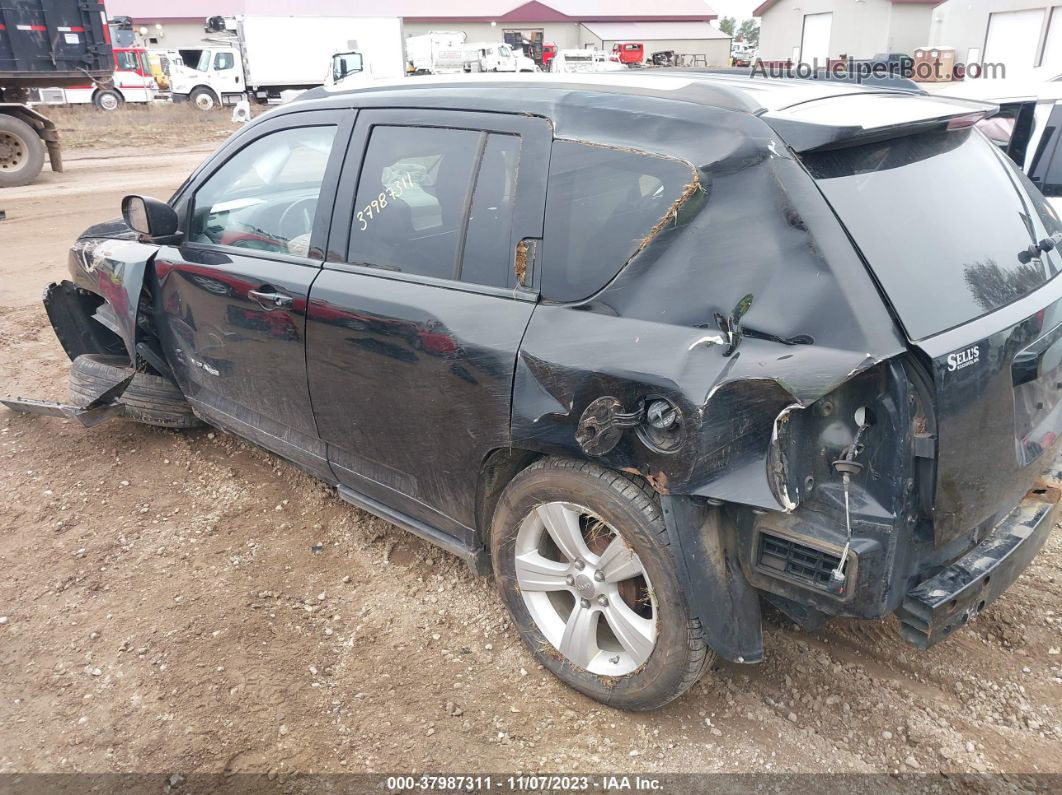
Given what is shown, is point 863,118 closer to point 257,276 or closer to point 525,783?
point 525,783

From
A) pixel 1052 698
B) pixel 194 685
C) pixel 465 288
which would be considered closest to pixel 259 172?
pixel 465 288

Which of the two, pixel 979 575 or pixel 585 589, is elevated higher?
pixel 979 575

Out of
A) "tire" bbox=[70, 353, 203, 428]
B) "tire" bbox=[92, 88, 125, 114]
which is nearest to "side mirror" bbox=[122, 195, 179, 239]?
"tire" bbox=[70, 353, 203, 428]

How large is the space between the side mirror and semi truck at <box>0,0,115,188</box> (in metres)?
12.7

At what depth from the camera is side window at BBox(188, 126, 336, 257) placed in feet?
10.6

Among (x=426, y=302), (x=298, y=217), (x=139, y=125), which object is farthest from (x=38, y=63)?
(x=426, y=302)

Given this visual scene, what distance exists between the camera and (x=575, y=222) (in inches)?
93.7

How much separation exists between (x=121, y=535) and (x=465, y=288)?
2241 millimetres

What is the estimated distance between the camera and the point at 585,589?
2.52 metres

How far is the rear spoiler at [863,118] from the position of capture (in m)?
2.09

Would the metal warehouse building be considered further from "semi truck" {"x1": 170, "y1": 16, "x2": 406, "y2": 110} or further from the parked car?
the parked car

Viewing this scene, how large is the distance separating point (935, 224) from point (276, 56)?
36448 mm

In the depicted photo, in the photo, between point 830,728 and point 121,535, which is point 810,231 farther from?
point 121,535

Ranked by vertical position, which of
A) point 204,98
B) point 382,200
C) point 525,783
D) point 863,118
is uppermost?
point 204,98
